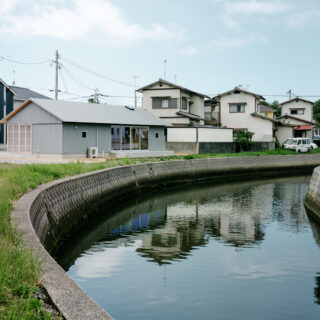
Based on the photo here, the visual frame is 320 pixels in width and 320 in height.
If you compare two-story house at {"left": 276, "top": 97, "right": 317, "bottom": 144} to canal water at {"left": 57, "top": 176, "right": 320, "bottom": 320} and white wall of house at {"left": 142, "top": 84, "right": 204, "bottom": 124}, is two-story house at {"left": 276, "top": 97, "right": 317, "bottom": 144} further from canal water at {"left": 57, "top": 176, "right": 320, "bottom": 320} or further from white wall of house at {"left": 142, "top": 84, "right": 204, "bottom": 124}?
canal water at {"left": 57, "top": 176, "right": 320, "bottom": 320}

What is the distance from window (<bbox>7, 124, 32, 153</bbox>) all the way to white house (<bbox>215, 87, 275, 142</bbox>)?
28.3 m

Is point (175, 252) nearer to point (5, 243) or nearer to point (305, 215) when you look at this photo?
point (5, 243)

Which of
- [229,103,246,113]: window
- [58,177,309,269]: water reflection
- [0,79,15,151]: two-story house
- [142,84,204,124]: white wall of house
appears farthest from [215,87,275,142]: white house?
[0,79,15,151]: two-story house

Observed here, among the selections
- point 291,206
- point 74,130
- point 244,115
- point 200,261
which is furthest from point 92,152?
point 244,115

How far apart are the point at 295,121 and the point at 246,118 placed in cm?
1386

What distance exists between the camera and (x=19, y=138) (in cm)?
3172

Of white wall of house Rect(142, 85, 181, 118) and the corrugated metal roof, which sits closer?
the corrugated metal roof

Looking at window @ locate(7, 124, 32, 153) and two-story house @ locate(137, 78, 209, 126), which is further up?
two-story house @ locate(137, 78, 209, 126)

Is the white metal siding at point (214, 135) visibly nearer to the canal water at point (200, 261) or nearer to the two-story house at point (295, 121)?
the two-story house at point (295, 121)

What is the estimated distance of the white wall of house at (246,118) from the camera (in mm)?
51375

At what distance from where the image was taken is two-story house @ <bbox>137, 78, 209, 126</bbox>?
46094 mm

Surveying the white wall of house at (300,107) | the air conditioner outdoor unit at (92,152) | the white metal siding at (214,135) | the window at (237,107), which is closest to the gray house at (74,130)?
the air conditioner outdoor unit at (92,152)

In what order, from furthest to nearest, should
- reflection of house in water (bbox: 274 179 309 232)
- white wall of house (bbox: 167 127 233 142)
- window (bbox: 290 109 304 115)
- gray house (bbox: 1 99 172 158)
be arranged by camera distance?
window (bbox: 290 109 304 115), white wall of house (bbox: 167 127 233 142), gray house (bbox: 1 99 172 158), reflection of house in water (bbox: 274 179 309 232)

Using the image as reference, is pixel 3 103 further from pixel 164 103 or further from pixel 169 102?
pixel 169 102
